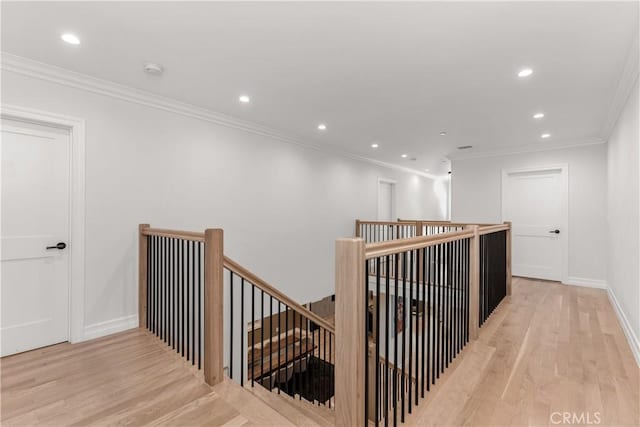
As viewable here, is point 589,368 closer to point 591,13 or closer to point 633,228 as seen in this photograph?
point 633,228

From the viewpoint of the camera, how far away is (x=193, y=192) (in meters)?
3.39

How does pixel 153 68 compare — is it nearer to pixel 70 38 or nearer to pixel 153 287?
pixel 70 38

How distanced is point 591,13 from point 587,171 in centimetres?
387

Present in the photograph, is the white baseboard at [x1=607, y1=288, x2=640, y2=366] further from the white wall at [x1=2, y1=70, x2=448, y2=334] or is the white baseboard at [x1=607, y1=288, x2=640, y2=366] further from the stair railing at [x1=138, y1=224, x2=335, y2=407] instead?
the white wall at [x1=2, y1=70, x2=448, y2=334]

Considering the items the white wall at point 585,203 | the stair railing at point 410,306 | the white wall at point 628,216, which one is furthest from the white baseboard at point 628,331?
the white wall at point 585,203

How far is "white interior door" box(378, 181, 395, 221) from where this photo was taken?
6641 mm

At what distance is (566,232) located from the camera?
479cm

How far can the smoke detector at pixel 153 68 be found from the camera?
2.44 meters

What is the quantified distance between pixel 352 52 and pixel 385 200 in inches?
193

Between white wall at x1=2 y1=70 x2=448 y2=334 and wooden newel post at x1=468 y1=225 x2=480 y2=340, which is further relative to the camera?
white wall at x1=2 y1=70 x2=448 y2=334

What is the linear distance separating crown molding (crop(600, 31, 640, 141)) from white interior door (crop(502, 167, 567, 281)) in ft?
4.38

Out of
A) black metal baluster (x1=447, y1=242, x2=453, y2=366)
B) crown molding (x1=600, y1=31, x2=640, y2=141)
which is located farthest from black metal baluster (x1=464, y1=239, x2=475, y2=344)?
crown molding (x1=600, y1=31, x2=640, y2=141)

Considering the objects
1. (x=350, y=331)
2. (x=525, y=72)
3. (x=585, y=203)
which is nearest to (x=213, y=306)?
(x=350, y=331)

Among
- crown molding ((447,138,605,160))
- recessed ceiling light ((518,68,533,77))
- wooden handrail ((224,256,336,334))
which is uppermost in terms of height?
recessed ceiling light ((518,68,533,77))
